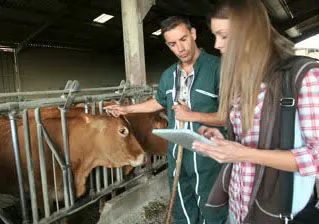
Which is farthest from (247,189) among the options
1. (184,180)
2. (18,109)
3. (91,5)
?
(91,5)

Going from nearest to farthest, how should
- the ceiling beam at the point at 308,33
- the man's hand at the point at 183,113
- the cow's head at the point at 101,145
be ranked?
the man's hand at the point at 183,113 → the cow's head at the point at 101,145 → the ceiling beam at the point at 308,33

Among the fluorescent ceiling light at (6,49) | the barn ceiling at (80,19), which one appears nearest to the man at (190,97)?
the barn ceiling at (80,19)

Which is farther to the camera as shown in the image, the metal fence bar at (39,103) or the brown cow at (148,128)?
the brown cow at (148,128)

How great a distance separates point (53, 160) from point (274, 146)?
1.90 m

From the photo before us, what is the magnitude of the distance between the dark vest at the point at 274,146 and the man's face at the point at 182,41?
1.06 m

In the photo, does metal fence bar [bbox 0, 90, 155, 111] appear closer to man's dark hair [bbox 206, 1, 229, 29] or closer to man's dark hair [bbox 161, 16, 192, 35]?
man's dark hair [bbox 161, 16, 192, 35]

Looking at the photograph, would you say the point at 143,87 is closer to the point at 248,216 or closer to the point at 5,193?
the point at 5,193

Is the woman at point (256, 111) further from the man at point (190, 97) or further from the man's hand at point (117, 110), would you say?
the man's hand at point (117, 110)

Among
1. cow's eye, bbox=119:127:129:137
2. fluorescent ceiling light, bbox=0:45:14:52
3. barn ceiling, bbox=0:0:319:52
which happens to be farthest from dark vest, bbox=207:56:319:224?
fluorescent ceiling light, bbox=0:45:14:52

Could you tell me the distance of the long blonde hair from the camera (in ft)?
3.83

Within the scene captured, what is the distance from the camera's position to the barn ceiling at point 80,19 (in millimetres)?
8336

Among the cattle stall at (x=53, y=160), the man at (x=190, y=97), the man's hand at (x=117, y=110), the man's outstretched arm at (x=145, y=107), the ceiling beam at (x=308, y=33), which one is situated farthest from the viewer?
the ceiling beam at (x=308, y=33)

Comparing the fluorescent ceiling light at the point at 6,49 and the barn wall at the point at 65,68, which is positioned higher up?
the fluorescent ceiling light at the point at 6,49

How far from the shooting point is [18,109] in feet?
7.29
